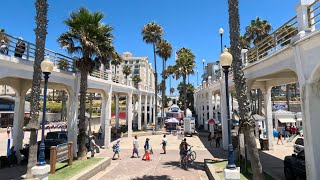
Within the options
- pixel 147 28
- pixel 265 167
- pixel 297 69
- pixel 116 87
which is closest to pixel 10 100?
pixel 147 28

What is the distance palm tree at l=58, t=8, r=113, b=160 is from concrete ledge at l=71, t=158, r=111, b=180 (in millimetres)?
1604

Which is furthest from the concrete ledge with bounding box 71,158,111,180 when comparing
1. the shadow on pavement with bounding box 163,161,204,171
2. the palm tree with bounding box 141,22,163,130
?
the palm tree with bounding box 141,22,163,130

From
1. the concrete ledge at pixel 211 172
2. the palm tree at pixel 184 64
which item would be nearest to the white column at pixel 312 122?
the concrete ledge at pixel 211 172

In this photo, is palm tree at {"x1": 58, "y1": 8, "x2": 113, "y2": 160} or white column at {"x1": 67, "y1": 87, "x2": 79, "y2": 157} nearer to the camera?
palm tree at {"x1": 58, "y1": 8, "x2": 113, "y2": 160}

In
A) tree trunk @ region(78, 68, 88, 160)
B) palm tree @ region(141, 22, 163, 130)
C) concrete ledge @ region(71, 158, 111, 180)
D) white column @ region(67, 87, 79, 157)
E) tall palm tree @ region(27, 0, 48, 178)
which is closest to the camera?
tall palm tree @ region(27, 0, 48, 178)

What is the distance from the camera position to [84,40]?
1617cm

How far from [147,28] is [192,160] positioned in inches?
1251

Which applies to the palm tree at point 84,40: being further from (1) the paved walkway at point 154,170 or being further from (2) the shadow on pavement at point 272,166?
(2) the shadow on pavement at point 272,166

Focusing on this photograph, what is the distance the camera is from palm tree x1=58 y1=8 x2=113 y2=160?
16.5 meters

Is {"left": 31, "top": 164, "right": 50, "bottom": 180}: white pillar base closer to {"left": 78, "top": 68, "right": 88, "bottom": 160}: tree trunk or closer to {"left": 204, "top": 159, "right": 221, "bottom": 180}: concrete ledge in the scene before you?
{"left": 78, "top": 68, "right": 88, "bottom": 160}: tree trunk

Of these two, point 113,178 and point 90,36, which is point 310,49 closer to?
point 113,178

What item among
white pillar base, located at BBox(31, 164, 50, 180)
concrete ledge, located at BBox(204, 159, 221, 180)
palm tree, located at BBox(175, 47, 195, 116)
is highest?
palm tree, located at BBox(175, 47, 195, 116)

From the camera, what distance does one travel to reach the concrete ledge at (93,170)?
1237 cm

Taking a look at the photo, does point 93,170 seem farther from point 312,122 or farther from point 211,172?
point 312,122
